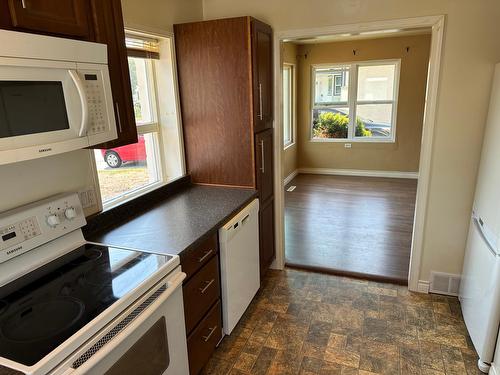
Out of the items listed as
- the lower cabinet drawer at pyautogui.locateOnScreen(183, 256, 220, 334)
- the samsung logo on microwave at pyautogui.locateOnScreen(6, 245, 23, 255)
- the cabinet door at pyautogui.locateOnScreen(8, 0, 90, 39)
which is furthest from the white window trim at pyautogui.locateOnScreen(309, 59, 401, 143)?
the samsung logo on microwave at pyautogui.locateOnScreen(6, 245, 23, 255)

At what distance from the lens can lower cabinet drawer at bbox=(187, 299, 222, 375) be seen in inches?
73.6

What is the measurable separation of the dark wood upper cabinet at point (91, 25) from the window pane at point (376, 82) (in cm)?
560

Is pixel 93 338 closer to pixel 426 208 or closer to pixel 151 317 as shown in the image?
pixel 151 317

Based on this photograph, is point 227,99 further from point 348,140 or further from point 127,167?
point 348,140

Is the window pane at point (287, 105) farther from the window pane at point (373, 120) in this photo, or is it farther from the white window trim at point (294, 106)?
the window pane at point (373, 120)

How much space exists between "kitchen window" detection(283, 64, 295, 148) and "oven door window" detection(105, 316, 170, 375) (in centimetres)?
513

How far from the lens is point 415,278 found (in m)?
2.83

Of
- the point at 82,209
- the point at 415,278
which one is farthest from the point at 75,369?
the point at 415,278

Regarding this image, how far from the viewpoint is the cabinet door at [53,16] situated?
1181 mm

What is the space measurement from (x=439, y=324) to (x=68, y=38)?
2.81 meters

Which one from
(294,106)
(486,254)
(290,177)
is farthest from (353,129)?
(486,254)

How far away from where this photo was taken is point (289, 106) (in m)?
6.58

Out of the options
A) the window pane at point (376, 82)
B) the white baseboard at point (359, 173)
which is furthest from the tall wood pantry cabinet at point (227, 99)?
the white baseboard at point (359, 173)

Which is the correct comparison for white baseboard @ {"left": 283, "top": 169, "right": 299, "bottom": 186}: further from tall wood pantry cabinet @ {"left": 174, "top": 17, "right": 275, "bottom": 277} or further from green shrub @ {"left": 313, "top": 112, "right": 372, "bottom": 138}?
tall wood pantry cabinet @ {"left": 174, "top": 17, "right": 275, "bottom": 277}
